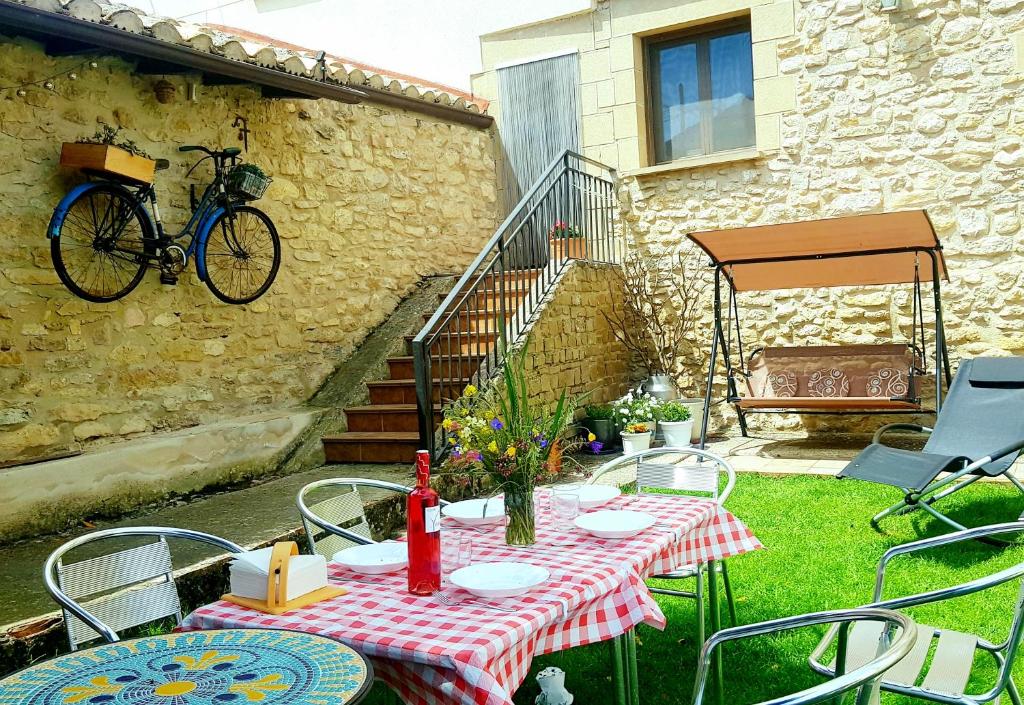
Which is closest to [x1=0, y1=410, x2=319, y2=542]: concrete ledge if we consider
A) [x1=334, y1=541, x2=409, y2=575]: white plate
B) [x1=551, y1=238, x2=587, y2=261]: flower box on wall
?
[x1=551, y1=238, x2=587, y2=261]: flower box on wall

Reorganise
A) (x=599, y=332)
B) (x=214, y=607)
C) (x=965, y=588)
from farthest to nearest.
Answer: (x=599, y=332) → (x=214, y=607) → (x=965, y=588)

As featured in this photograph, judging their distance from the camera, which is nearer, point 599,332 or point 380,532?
point 380,532

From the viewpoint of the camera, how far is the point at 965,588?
6.02 feet

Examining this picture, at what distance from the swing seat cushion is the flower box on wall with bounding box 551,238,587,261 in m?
1.70

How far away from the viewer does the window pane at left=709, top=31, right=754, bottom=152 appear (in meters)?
7.98

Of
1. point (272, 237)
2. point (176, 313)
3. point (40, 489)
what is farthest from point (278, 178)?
point (40, 489)

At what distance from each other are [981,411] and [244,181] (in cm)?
471

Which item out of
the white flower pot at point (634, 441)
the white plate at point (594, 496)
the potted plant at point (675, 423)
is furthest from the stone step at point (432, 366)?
the white plate at point (594, 496)

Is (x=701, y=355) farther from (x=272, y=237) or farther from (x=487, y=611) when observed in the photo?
(x=487, y=611)

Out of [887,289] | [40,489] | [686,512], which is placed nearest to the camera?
[686,512]

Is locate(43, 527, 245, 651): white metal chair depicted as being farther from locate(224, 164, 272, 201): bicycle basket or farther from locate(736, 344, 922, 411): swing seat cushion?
locate(736, 344, 922, 411): swing seat cushion

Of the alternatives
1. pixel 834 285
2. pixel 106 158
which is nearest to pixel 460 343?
pixel 106 158

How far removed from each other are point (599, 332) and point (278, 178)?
2.96m

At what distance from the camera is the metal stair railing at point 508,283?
5656 millimetres
